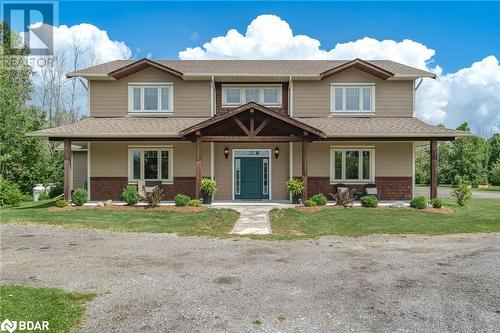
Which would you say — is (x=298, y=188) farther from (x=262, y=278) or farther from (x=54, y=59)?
(x=54, y=59)

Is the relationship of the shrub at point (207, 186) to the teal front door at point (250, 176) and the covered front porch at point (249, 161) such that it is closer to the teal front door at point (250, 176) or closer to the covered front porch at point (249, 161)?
the covered front porch at point (249, 161)

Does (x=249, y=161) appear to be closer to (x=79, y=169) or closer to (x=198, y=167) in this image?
(x=198, y=167)

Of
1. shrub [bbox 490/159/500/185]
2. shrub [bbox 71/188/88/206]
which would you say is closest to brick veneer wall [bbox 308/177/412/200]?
shrub [bbox 71/188/88/206]

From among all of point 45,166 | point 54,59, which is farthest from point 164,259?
point 54,59

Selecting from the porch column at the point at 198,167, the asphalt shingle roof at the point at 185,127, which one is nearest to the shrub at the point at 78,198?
the asphalt shingle roof at the point at 185,127

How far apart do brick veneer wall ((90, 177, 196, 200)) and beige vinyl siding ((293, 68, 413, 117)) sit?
6.39m

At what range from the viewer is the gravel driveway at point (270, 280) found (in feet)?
14.7

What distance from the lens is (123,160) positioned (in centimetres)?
1731

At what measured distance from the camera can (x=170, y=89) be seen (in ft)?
58.7

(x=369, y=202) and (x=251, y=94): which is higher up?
(x=251, y=94)

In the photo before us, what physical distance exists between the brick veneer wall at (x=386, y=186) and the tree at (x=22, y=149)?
52.8 ft

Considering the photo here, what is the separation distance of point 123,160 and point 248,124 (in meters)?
6.34

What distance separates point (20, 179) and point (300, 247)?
2029cm

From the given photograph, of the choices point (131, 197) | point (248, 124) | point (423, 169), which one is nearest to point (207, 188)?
point (131, 197)
